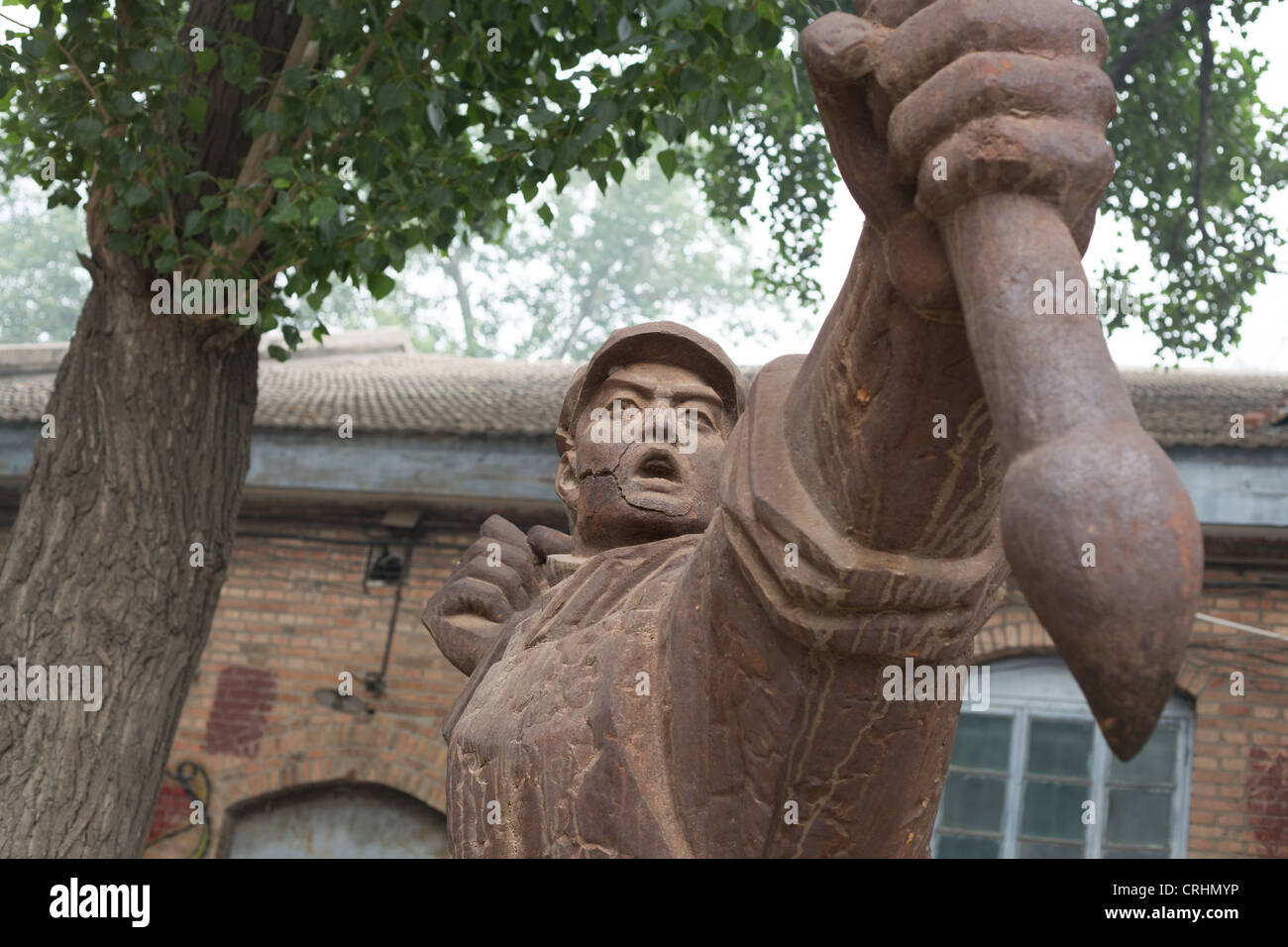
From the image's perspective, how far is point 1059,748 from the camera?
7551mm

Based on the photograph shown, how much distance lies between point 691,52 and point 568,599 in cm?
254

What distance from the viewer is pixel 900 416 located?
147cm

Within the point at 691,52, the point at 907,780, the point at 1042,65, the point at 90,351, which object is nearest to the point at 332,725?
the point at 90,351

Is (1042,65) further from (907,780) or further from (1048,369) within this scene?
(907,780)

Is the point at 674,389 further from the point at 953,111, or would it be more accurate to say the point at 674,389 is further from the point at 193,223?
the point at 193,223

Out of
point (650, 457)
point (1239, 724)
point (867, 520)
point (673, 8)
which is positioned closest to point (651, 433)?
point (650, 457)

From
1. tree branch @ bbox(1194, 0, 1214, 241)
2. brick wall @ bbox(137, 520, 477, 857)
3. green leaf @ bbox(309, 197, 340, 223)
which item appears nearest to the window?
brick wall @ bbox(137, 520, 477, 857)

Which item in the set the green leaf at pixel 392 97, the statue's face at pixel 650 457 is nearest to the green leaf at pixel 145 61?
the green leaf at pixel 392 97

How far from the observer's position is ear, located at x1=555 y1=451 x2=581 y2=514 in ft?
8.26

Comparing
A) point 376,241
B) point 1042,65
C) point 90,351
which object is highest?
point 376,241

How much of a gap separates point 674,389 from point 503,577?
0.63 m

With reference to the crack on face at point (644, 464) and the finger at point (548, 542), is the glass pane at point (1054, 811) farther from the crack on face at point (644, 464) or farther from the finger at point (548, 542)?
the crack on face at point (644, 464)

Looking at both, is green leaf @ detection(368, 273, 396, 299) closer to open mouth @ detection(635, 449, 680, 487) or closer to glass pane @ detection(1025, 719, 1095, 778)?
open mouth @ detection(635, 449, 680, 487)

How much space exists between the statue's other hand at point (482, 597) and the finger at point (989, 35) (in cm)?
155
